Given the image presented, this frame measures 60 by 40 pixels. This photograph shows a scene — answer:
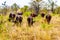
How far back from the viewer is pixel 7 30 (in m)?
9.34

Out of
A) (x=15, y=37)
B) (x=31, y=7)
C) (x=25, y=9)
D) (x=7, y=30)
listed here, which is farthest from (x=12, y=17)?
(x=31, y=7)

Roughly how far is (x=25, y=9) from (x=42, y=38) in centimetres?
2216

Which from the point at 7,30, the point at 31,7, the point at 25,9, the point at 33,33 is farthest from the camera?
the point at 31,7

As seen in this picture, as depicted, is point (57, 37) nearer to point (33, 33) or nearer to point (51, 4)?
point (33, 33)

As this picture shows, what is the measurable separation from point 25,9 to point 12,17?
48.3ft

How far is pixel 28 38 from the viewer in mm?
8195

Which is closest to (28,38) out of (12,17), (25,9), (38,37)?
(38,37)

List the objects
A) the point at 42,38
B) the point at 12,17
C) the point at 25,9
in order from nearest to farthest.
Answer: the point at 42,38 < the point at 12,17 < the point at 25,9

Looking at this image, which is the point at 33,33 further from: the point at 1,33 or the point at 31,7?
the point at 31,7

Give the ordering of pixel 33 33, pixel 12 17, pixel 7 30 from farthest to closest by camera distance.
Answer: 1. pixel 12 17
2. pixel 7 30
3. pixel 33 33

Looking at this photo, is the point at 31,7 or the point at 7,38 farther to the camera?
the point at 31,7

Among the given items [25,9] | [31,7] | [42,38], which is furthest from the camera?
[31,7]

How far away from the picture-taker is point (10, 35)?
28.0ft

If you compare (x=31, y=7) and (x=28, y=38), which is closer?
(x=28, y=38)
